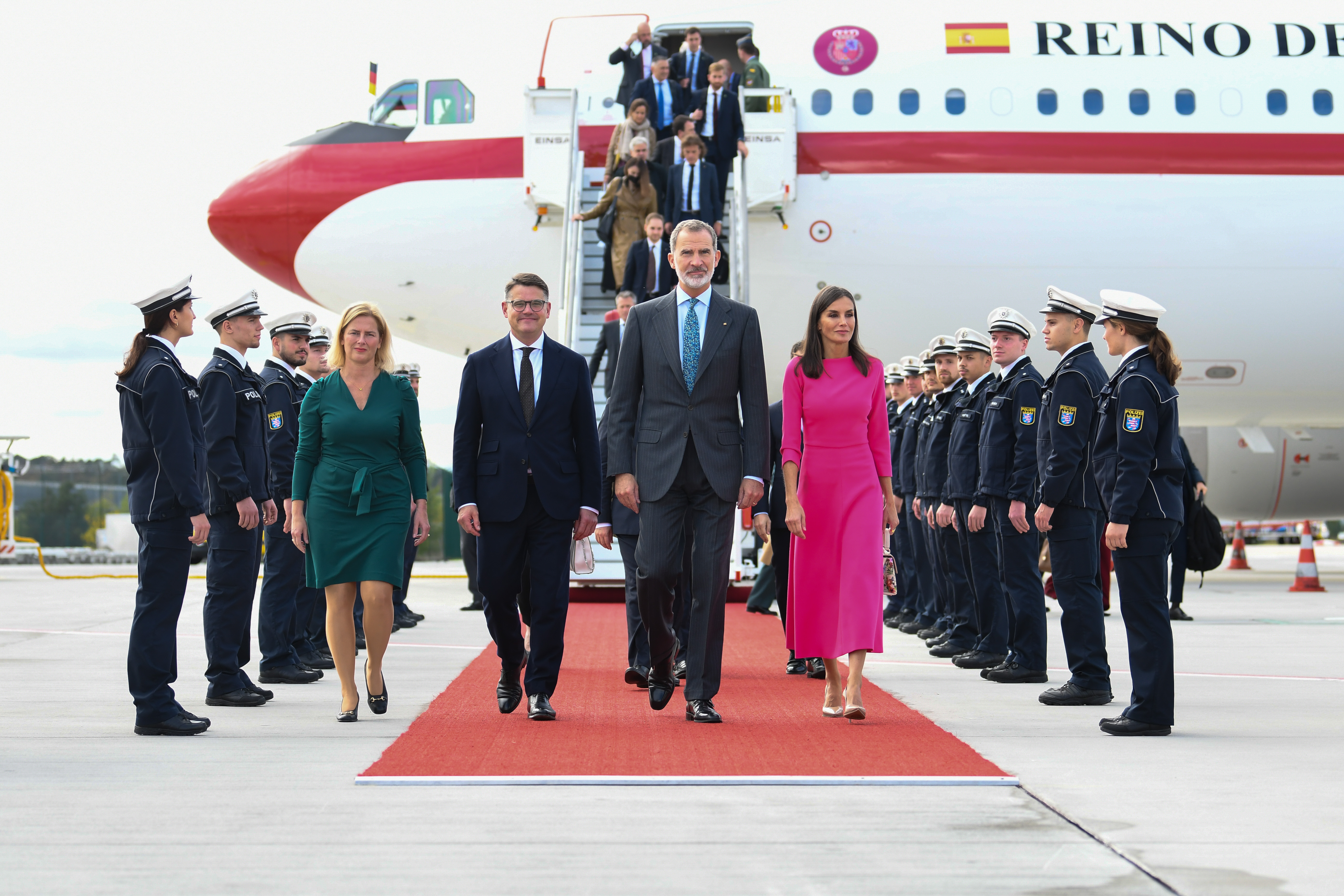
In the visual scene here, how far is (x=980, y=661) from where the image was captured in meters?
6.47

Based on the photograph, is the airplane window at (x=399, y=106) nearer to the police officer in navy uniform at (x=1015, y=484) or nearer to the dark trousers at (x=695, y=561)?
the police officer in navy uniform at (x=1015, y=484)

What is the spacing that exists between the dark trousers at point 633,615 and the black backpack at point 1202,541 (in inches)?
198

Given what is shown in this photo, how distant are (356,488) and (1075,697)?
2.89m

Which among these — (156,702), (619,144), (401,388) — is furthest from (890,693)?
(619,144)

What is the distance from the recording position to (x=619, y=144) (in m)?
10.9

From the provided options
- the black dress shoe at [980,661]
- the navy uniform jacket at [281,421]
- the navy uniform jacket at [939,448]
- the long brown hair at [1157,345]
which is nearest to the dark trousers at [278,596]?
the navy uniform jacket at [281,421]

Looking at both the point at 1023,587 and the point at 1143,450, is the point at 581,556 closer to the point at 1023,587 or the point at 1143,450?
the point at 1143,450

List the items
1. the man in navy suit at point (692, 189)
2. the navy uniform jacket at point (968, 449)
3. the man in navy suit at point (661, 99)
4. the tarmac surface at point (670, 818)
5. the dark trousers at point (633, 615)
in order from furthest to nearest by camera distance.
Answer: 1. the man in navy suit at point (661, 99)
2. the man in navy suit at point (692, 189)
3. the navy uniform jacket at point (968, 449)
4. the dark trousers at point (633, 615)
5. the tarmac surface at point (670, 818)

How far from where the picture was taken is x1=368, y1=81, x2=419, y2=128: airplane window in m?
12.7

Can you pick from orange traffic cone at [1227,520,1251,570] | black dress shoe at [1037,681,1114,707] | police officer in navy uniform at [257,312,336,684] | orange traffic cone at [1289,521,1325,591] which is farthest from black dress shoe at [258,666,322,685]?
orange traffic cone at [1227,520,1251,570]

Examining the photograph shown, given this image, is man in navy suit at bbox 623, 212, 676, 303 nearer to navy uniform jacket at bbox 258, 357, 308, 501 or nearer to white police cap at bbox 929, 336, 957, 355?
white police cap at bbox 929, 336, 957, 355

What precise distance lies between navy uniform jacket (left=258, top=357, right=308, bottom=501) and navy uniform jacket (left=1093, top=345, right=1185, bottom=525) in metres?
3.66

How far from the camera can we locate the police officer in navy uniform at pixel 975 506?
6520 mm

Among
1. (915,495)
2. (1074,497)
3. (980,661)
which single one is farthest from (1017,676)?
(915,495)
